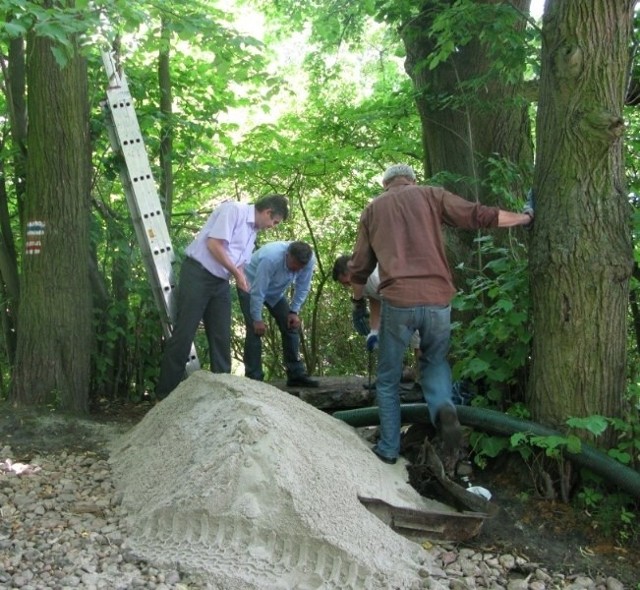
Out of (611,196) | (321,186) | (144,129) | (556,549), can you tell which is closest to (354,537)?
(556,549)

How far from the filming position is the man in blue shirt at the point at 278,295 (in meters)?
6.26

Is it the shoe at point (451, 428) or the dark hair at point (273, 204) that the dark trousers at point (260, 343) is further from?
the shoe at point (451, 428)

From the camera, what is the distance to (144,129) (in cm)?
666

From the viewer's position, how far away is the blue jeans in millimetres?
4453

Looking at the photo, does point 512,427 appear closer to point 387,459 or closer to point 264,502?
point 387,459

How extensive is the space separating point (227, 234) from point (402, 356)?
70.4 inches

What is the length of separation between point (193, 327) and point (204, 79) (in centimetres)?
311

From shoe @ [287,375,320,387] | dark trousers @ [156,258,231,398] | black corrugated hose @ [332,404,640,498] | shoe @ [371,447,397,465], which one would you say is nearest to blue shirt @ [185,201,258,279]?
dark trousers @ [156,258,231,398]

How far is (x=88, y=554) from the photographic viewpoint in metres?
3.47

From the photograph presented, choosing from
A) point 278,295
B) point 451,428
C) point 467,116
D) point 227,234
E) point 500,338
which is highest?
point 467,116

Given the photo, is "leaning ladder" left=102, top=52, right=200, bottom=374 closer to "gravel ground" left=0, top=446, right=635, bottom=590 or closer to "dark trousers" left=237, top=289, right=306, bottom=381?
"dark trousers" left=237, top=289, right=306, bottom=381

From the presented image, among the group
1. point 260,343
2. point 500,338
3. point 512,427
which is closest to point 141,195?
point 260,343

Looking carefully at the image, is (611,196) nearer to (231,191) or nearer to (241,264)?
(241,264)

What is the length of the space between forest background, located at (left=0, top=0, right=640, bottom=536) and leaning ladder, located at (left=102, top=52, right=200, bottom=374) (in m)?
0.18
